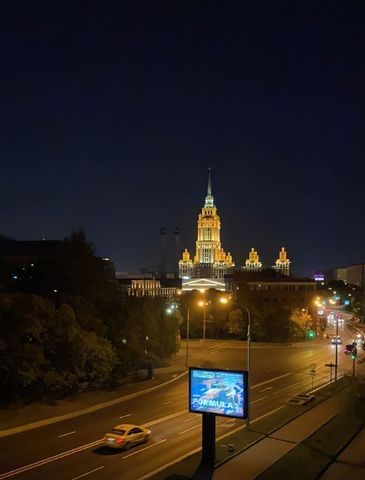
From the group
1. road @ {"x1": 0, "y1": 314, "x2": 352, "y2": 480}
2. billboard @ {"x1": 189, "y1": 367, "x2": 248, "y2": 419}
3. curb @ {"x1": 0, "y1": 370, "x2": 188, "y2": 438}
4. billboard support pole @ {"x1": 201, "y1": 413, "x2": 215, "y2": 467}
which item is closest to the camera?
billboard @ {"x1": 189, "y1": 367, "x2": 248, "y2": 419}

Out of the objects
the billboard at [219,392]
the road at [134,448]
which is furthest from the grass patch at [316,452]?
the road at [134,448]

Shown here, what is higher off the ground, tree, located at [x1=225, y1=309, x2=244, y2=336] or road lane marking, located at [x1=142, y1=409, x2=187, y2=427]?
tree, located at [x1=225, y1=309, x2=244, y2=336]

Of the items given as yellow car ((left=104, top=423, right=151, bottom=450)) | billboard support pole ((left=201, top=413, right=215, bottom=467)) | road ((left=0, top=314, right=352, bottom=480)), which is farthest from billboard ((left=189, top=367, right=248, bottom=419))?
yellow car ((left=104, top=423, right=151, bottom=450))

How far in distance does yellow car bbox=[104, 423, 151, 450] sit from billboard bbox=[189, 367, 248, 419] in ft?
18.0

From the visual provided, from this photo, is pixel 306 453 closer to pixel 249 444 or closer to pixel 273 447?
pixel 273 447

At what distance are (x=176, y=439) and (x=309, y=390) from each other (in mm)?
17312

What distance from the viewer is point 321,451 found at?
25078mm

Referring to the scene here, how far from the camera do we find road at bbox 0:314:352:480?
77.1 feet

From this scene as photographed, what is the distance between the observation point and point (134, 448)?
1049 inches

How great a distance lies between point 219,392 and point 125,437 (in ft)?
21.8

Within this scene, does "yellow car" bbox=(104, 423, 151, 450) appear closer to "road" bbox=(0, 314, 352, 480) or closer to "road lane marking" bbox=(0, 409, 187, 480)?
"road" bbox=(0, 314, 352, 480)

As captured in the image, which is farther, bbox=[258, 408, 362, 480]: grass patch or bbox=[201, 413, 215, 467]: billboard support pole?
bbox=[201, 413, 215, 467]: billboard support pole

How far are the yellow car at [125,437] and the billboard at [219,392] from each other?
5489 mm

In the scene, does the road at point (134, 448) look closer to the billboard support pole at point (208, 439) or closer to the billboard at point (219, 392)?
the billboard support pole at point (208, 439)
